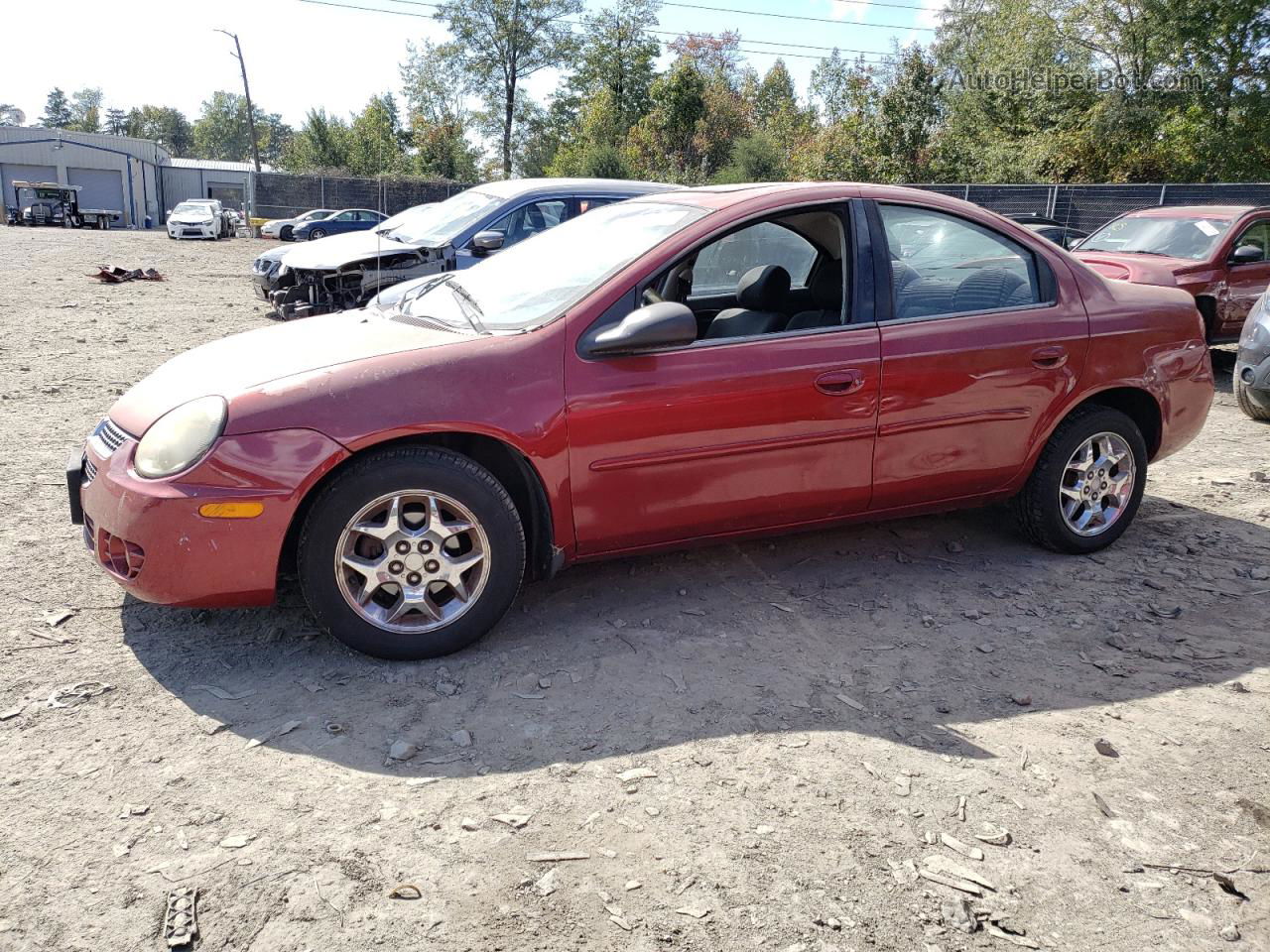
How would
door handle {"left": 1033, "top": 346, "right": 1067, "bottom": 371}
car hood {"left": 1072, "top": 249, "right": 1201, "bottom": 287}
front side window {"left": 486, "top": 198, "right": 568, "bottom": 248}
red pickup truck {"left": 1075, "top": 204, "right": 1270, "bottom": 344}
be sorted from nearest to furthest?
door handle {"left": 1033, "top": 346, "right": 1067, "bottom": 371} < car hood {"left": 1072, "top": 249, "right": 1201, "bottom": 287} < red pickup truck {"left": 1075, "top": 204, "right": 1270, "bottom": 344} < front side window {"left": 486, "top": 198, "right": 568, "bottom": 248}

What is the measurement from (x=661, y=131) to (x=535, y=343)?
38469 millimetres

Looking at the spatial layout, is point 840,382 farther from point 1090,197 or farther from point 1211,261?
point 1090,197

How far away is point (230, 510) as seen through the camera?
3256 millimetres

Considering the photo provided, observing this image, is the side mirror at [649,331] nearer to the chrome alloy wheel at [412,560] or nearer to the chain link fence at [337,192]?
the chrome alloy wheel at [412,560]

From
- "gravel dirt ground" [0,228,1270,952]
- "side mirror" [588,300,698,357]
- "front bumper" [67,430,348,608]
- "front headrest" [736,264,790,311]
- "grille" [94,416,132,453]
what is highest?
"front headrest" [736,264,790,311]

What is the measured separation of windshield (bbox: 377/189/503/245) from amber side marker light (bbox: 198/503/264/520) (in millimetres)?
6969

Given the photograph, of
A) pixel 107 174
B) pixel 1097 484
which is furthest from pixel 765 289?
pixel 107 174

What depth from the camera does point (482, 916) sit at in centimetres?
232

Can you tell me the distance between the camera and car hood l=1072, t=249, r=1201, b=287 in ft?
31.0

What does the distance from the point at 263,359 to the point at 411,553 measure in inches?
37.4

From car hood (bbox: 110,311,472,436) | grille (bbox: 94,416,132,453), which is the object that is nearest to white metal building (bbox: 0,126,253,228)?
car hood (bbox: 110,311,472,436)

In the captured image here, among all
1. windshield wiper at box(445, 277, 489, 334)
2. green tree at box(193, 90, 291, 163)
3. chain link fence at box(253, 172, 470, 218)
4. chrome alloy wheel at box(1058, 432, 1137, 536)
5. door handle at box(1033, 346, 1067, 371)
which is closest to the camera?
windshield wiper at box(445, 277, 489, 334)

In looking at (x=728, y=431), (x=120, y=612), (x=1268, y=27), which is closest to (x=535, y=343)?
(x=728, y=431)

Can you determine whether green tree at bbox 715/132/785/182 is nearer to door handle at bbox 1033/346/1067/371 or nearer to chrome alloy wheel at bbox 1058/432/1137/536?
chrome alloy wheel at bbox 1058/432/1137/536
